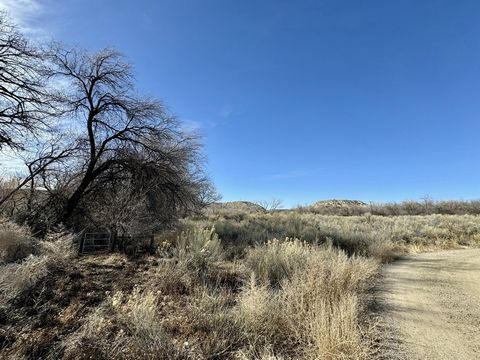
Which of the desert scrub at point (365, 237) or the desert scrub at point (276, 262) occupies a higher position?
the desert scrub at point (365, 237)

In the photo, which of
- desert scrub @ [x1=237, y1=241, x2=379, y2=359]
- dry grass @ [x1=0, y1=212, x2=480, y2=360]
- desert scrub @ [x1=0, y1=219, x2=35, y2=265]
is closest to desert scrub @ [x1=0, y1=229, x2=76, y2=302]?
dry grass @ [x1=0, y1=212, x2=480, y2=360]

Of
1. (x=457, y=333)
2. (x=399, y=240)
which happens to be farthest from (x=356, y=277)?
(x=399, y=240)

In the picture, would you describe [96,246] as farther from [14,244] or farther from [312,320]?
[312,320]

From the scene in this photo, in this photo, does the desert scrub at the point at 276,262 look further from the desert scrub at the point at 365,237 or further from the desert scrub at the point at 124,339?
the desert scrub at the point at 124,339

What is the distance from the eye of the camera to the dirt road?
453 centimetres

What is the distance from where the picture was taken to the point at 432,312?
235 inches

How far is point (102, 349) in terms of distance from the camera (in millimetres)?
4457

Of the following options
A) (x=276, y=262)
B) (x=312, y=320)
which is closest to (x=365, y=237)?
(x=276, y=262)

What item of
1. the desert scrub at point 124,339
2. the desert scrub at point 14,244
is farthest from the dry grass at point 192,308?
the desert scrub at point 14,244

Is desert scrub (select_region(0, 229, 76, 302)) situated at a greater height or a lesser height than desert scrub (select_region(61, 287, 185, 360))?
greater

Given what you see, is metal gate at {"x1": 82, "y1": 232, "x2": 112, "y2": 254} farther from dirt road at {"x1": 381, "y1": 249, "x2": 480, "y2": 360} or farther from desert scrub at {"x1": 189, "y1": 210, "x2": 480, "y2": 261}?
dirt road at {"x1": 381, "y1": 249, "x2": 480, "y2": 360}

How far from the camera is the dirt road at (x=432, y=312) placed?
4527 millimetres

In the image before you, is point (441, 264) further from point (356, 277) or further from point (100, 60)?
point (100, 60)

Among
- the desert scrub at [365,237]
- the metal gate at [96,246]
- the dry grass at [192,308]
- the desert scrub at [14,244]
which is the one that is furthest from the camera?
the desert scrub at [365,237]
